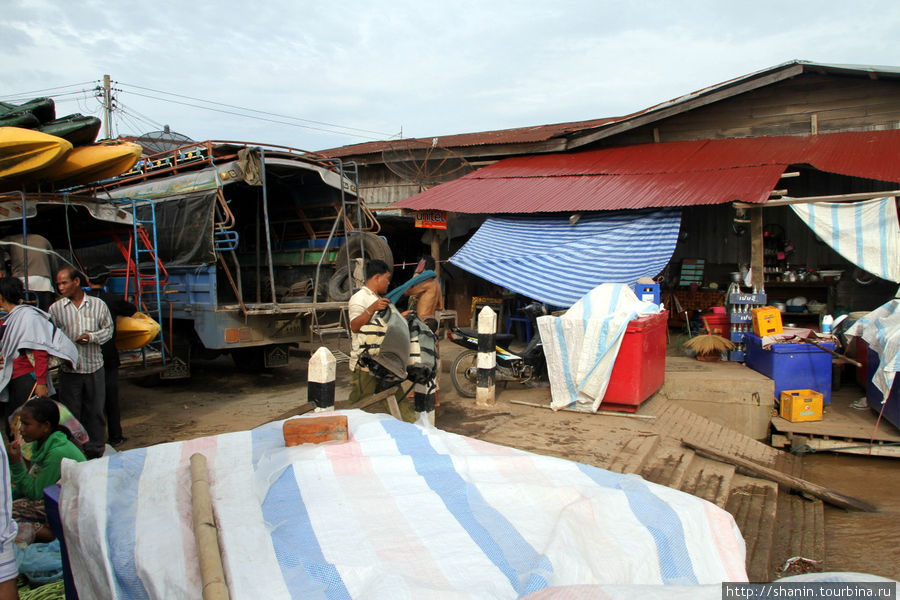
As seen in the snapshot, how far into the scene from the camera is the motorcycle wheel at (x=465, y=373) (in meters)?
7.78

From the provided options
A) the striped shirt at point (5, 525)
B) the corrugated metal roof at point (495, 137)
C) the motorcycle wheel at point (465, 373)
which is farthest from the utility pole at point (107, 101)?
the striped shirt at point (5, 525)

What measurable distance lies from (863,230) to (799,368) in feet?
7.06

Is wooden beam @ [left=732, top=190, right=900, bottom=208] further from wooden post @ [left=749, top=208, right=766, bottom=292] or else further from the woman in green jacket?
the woman in green jacket

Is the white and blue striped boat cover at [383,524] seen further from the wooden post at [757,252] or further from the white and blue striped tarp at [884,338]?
the wooden post at [757,252]

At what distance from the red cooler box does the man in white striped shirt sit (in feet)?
16.4

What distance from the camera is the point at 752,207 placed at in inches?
339

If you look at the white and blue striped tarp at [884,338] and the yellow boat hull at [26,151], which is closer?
the yellow boat hull at [26,151]

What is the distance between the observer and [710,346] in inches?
356

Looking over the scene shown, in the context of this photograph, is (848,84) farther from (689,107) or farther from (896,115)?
(689,107)

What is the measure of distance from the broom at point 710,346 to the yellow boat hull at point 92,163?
25.7 ft

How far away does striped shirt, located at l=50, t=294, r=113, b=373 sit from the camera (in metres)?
5.04

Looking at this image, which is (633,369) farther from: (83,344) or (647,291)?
(83,344)

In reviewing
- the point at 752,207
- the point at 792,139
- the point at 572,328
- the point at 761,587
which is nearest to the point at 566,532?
the point at 761,587

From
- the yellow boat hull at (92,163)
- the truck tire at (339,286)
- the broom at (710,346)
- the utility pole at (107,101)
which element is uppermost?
the utility pole at (107,101)
